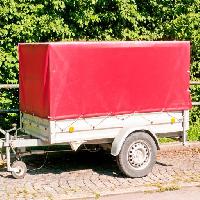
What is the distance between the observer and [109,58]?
10.1 m

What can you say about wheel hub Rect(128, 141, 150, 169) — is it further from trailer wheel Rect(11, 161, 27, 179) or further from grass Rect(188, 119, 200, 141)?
grass Rect(188, 119, 200, 141)

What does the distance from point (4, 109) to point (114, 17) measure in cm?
352

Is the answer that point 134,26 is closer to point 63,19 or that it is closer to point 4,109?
point 63,19

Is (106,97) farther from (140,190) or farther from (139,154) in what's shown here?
(140,190)

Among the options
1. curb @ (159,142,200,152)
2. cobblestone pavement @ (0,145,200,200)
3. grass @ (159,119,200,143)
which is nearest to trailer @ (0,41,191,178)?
cobblestone pavement @ (0,145,200,200)

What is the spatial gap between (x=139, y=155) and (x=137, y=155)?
0.15 ft

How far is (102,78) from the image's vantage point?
1005 centimetres

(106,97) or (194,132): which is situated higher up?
(106,97)

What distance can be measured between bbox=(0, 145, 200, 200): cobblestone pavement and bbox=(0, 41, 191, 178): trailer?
345 millimetres

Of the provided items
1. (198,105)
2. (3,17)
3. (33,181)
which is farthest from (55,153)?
(198,105)

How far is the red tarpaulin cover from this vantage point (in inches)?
382

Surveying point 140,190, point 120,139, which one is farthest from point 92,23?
point 140,190

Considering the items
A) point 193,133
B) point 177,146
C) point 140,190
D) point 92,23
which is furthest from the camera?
point 92,23

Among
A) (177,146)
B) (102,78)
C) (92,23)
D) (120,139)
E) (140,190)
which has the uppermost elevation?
(92,23)
